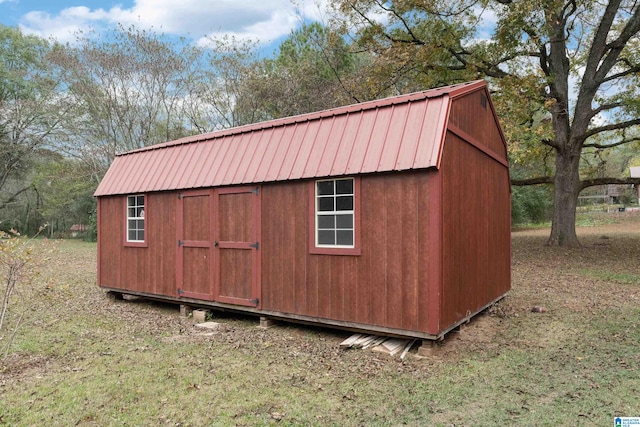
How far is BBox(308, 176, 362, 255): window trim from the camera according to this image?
532 centimetres

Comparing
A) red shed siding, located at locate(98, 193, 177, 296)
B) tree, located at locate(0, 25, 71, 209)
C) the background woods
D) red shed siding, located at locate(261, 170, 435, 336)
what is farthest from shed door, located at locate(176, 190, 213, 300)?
tree, located at locate(0, 25, 71, 209)

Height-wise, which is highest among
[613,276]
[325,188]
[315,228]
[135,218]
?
[325,188]

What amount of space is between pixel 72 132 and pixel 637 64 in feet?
82.3

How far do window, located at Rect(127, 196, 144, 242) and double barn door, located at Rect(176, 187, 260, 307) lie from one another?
4.18ft

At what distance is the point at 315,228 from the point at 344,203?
0.54 metres

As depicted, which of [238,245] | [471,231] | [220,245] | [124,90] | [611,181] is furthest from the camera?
[124,90]

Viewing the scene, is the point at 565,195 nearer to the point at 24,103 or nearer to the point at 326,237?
the point at 326,237

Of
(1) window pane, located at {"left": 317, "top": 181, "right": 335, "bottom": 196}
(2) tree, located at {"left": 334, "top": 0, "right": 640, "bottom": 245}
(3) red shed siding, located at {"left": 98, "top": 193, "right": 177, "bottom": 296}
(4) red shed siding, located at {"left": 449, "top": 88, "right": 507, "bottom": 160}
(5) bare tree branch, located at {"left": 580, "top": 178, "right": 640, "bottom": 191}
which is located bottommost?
(3) red shed siding, located at {"left": 98, "top": 193, "right": 177, "bottom": 296}

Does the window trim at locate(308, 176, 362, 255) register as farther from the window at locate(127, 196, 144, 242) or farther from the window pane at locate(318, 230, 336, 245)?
the window at locate(127, 196, 144, 242)

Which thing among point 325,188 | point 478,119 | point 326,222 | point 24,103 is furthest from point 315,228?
point 24,103

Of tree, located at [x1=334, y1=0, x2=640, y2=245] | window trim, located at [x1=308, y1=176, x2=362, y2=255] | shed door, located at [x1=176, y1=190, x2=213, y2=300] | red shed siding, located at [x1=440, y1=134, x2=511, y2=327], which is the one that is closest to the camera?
red shed siding, located at [x1=440, y1=134, x2=511, y2=327]

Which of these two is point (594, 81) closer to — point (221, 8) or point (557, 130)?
point (557, 130)

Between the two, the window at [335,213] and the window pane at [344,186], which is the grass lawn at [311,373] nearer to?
the window at [335,213]

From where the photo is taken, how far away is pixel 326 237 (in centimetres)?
564
